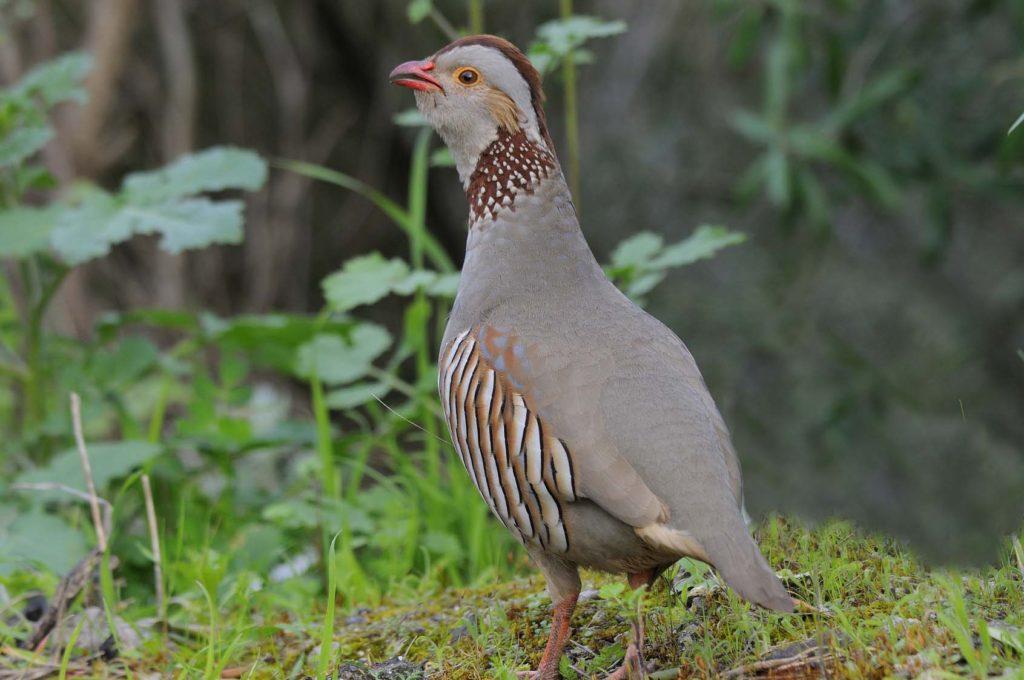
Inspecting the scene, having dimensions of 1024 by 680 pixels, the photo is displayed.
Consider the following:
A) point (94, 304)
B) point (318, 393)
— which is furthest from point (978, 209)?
point (94, 304)

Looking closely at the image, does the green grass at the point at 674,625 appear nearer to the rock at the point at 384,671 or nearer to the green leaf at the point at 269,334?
the rock at the point at 384,671

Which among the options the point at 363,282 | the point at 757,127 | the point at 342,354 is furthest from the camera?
the point at 757,127

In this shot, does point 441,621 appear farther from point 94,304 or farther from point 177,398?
point 94,304

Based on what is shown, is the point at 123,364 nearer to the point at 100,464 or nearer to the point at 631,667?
the point at 100,464

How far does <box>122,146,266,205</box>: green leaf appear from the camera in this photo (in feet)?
15.4

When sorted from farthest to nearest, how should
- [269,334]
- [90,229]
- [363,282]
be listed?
[269,334], [90,229], [363,282]

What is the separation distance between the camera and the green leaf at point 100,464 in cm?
428

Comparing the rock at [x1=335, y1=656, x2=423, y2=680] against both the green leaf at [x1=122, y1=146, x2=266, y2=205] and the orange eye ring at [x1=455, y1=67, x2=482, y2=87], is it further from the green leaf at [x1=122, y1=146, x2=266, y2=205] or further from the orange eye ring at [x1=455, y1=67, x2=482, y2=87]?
the green leaf at [x1=122, y1=146, x2=266, y2=205]

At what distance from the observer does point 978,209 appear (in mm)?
7047

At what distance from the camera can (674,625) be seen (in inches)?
119

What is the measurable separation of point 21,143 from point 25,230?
325 mm

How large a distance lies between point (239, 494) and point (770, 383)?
3.13m

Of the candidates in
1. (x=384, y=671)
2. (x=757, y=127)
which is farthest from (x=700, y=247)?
(x=757, y=127)

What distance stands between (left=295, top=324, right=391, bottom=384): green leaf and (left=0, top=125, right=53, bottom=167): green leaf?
1248 mm
